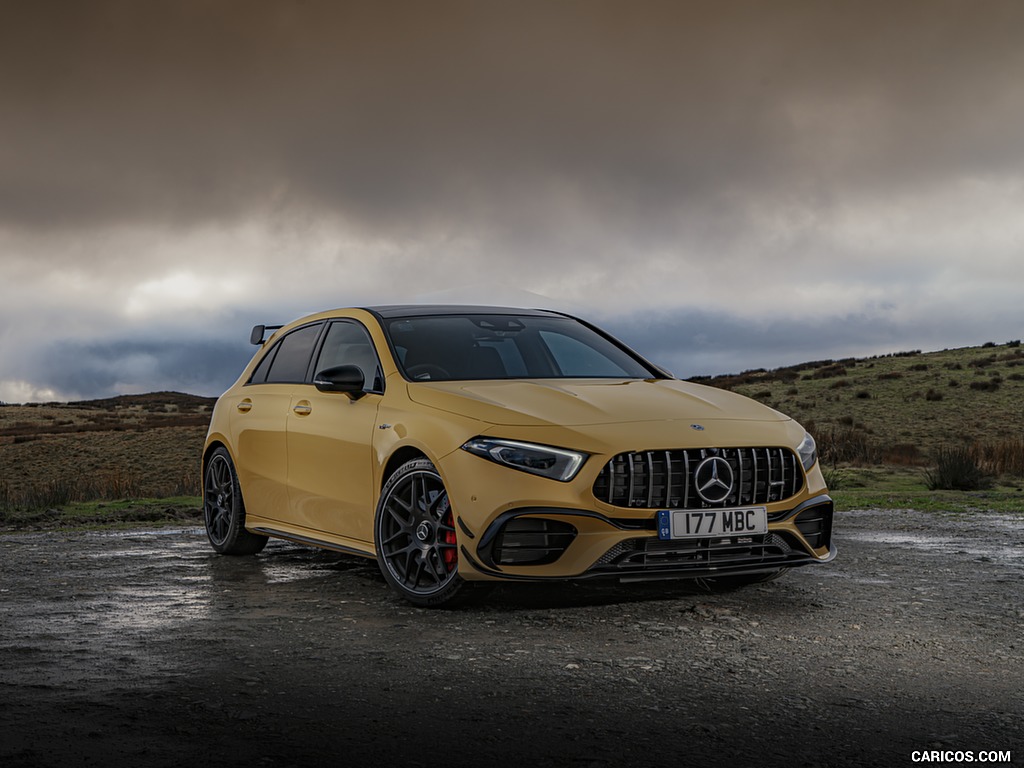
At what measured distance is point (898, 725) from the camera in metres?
4.23

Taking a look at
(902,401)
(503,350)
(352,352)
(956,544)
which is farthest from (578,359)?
(902,401)

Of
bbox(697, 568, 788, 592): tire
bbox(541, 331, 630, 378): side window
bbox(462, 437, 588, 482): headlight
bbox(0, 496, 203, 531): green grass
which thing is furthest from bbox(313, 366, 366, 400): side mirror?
bbox(0, 496, 203, 531): green grass

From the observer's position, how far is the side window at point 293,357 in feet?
28.1

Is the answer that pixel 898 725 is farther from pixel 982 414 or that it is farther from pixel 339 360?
pixel 982 414

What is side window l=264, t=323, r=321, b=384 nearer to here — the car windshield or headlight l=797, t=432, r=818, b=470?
the car windshield

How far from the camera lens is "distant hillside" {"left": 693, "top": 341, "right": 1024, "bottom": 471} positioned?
3231 centimetres

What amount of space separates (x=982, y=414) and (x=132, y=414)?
194ft

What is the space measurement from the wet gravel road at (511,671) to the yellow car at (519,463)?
13.8 inches

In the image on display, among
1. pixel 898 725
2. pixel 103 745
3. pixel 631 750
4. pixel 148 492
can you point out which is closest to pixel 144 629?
pixel 103 745

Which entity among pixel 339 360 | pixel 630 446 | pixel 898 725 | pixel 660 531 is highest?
pixel 339 360

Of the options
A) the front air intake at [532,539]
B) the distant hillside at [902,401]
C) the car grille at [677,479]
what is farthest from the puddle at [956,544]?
the distant hillside at [902,401]

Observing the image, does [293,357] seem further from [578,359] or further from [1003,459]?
[1003,459]

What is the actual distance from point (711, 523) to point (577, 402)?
1031 millimetres

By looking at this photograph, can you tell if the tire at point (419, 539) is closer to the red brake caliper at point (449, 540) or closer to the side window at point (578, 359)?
the red brake caliper at point (449, 540)
